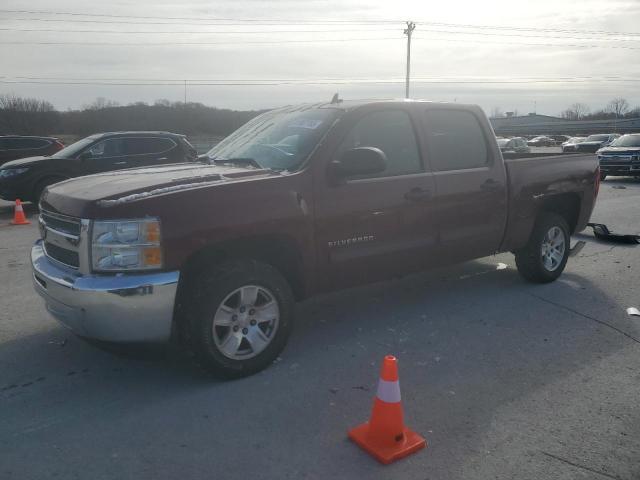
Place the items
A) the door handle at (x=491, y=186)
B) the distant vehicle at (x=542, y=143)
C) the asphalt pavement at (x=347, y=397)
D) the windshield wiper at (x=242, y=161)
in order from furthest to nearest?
the distant vehicle at (x=542, y=143), the door handle at (x=491, y=186), the windshield wiper at (x=242, y=161), the asphalt pavement at (x=347, y=397)

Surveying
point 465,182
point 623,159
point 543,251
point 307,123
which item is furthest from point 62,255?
point 623,159

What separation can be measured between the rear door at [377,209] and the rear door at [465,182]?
0.18 metres

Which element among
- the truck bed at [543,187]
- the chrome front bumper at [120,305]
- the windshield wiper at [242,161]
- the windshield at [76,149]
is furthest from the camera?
the windshield at [76,149]

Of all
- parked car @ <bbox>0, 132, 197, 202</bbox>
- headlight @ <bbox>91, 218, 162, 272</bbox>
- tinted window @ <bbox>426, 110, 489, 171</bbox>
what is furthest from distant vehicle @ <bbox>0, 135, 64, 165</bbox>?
headlight @ <bbox>91, 218, 162, 272</bbox>

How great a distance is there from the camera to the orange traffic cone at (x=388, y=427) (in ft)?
10.0

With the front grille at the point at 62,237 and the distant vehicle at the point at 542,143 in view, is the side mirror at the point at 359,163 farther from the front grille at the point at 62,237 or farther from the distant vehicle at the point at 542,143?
the distant vehicle at the point at 542,143

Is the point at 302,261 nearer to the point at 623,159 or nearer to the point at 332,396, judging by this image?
the point at 332,396

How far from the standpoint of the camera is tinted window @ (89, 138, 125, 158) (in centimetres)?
1270

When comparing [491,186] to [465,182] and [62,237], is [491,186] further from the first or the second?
[62,237]

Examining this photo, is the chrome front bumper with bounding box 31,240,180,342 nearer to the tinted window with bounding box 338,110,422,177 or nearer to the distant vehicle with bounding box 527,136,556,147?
the tinted window with bounding box 338,110,422,177

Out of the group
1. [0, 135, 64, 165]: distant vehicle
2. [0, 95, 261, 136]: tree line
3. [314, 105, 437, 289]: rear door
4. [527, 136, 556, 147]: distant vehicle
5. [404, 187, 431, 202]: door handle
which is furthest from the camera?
[527, 136, 556, 147]: distant vehicle

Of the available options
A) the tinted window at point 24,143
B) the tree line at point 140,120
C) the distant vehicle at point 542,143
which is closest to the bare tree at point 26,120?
the tree line at point 140,120

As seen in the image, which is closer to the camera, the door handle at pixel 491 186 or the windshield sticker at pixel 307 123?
the windshield sticker at pixel 307 123

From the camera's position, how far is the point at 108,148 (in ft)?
41.9
